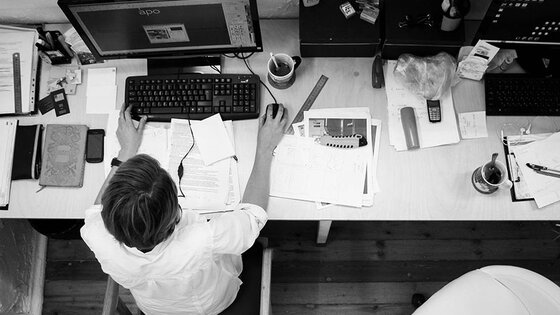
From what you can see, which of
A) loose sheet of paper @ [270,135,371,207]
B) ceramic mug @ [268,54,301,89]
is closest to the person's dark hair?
loose sheet of paper @ [270,135,371,207]

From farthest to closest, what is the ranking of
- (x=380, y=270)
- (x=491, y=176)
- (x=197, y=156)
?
(x=380, y=270)
(x=197, y=156)
(x=491, y=176)

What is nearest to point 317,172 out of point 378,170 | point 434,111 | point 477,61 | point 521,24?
point 378,170

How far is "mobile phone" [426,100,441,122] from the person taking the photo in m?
1.47

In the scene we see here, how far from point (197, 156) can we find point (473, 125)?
0.91 m

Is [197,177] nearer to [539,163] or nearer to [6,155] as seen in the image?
[6,155]

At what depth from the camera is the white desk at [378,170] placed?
4.58 feet

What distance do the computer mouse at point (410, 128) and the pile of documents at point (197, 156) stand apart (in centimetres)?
56

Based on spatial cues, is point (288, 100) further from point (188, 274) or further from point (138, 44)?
point (188, 274)

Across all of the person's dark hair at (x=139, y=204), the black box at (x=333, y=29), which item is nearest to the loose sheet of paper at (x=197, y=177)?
the person's dark hair at (x=139, y=204)

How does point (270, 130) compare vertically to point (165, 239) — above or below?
Result: above

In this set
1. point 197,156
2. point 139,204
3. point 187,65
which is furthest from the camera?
point 187,65

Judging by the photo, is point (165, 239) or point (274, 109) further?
point (274, 109)

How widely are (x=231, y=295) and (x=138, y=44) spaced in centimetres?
86

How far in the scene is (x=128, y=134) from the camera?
57.9 inches
